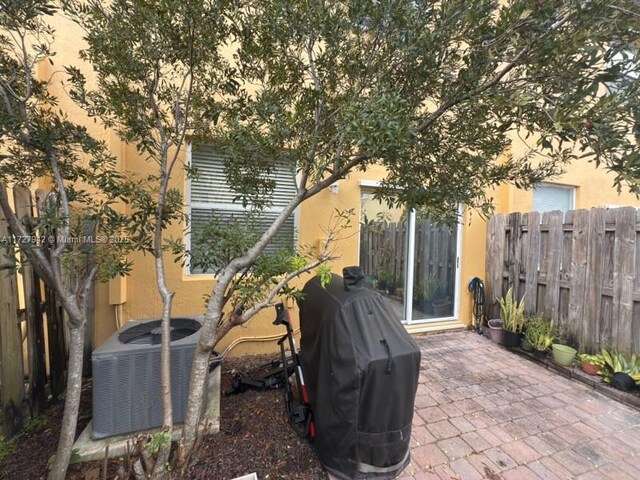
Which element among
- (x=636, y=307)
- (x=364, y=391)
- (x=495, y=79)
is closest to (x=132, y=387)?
(x=364, y=391)

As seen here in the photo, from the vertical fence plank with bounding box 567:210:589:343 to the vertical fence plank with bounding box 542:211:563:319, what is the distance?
16cm

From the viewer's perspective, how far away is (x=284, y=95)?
6.66 ft

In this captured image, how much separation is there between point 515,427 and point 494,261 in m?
2.93

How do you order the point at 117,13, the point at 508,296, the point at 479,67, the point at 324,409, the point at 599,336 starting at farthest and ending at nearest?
the point at 508,296
the point at 599,336
the point at 324,409
the point at 117,13
the point at 479,67

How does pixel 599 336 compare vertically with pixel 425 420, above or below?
above

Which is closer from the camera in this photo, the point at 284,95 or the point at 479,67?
the point at 479,67

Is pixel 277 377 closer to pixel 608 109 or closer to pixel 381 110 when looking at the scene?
pixel 381 110

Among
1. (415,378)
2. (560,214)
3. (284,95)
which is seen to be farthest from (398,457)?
(560,214)

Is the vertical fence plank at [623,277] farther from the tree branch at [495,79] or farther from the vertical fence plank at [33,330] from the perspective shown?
the vertical fence plank at [33,330]

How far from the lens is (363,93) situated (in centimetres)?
180

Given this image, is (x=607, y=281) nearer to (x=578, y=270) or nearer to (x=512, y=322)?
(x=578, y=270)

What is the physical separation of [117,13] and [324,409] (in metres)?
2.75

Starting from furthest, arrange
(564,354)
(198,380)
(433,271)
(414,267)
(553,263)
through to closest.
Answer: (433,271) < (414,267) < (553,263) < (564,354) < (198,380)

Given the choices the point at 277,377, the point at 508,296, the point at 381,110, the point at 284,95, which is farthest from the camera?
the point at 508,296
